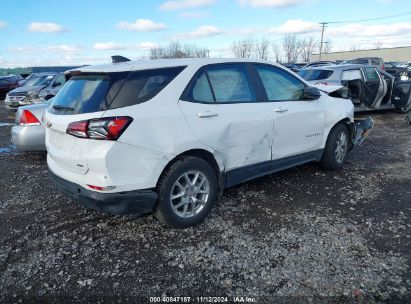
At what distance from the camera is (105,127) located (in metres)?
3.05

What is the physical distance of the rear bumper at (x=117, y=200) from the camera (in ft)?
10.5

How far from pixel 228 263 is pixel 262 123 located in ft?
5.76

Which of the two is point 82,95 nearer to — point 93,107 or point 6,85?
point 93,107

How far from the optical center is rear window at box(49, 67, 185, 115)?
319cm

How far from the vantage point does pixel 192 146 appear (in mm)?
3514

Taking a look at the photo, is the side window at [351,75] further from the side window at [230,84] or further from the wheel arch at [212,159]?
the wheel arch at [212,159]

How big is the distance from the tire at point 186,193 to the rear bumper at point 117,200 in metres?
0.15

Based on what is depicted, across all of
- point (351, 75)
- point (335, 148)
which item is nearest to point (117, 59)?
point (335, 148)

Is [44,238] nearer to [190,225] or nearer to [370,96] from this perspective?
[190,225]

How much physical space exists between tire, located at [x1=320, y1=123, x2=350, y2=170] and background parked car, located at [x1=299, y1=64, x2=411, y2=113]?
4357 mm

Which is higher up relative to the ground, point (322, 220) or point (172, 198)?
point (172, 198)

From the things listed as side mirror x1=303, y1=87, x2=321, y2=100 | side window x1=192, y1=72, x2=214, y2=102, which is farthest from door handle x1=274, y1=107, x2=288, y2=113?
side window x1=192, y1=72, x2=214, y2=102

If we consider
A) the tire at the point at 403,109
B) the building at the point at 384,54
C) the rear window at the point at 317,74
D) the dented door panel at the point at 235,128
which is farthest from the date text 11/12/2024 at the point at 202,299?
the building at the point at 384,54

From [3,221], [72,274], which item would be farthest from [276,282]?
[3,221]
